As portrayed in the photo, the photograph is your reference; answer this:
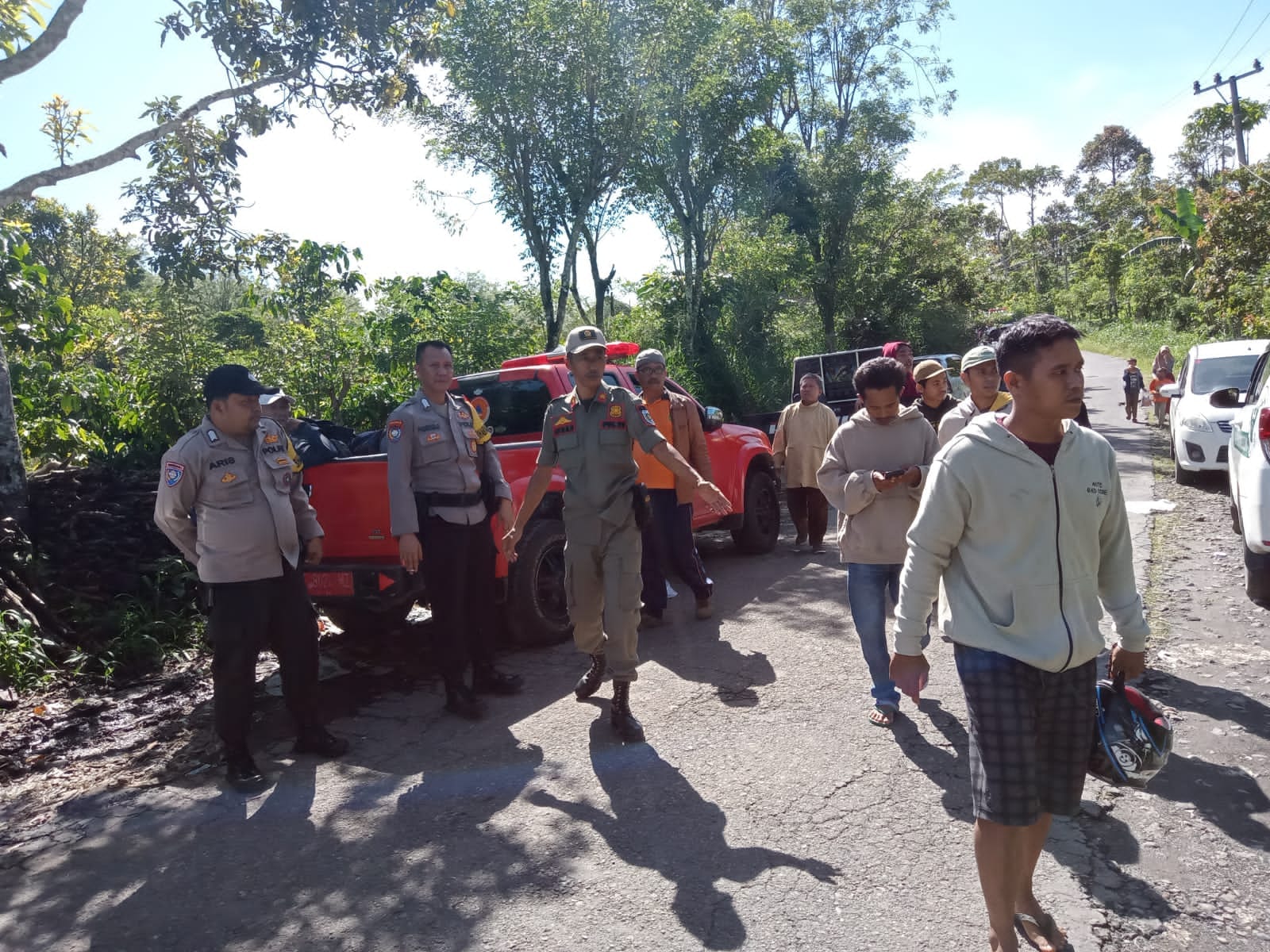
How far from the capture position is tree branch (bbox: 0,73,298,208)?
24.2 ft

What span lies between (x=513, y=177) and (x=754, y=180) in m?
7.21

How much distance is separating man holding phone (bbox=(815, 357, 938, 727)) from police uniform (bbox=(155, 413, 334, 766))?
2.52 meters

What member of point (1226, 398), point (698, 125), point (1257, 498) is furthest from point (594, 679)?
point (698, 125)

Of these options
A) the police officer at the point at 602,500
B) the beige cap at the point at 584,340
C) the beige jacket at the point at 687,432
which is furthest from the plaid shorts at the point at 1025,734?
the beige jacket at the point at 687,432

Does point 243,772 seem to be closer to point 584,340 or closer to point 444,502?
point 444,502

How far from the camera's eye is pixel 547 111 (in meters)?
14.2

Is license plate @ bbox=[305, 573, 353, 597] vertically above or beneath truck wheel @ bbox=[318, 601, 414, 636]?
above

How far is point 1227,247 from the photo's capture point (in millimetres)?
21750

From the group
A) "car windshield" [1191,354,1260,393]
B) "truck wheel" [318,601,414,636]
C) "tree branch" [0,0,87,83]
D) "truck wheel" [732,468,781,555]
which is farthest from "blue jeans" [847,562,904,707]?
"car windshield" [1191,354,1260,393]

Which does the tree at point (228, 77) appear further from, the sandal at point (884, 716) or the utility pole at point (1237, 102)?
the utility pole at point (1237, 102)

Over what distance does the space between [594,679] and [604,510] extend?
39.4 inches

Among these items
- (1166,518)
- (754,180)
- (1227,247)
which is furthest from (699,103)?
(1227,247)

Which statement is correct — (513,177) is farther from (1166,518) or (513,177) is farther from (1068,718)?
(1068,718)

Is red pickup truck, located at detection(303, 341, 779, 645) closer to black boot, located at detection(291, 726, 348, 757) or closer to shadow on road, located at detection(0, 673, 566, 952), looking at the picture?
black boot, located at detection(291, 726, 348, 757)
